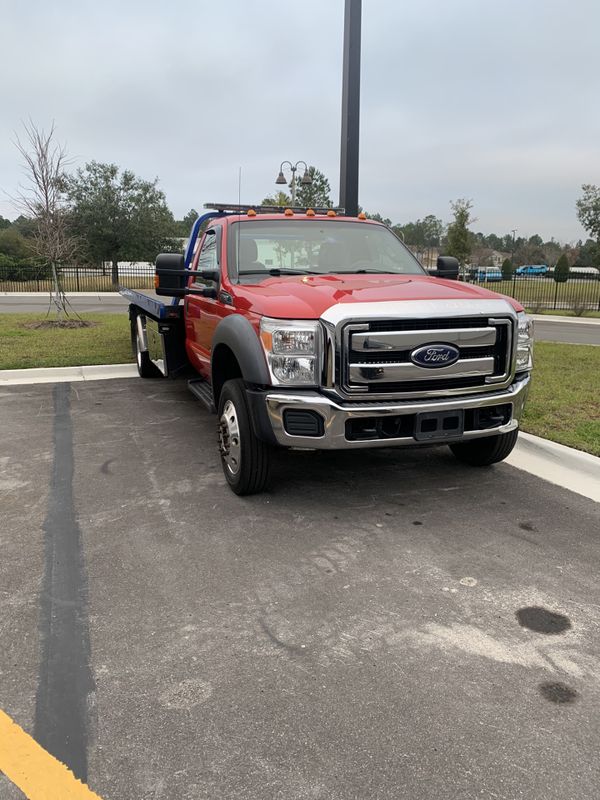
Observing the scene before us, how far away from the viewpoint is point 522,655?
274cm

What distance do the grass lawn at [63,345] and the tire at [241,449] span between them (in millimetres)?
6022

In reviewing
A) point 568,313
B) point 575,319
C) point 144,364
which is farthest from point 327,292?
point 568,313

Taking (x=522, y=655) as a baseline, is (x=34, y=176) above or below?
above

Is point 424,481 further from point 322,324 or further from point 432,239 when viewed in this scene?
point 432,239

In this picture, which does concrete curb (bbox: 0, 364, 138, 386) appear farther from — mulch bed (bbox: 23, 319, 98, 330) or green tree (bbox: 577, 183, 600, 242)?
green tree (bbox: 577, 183, 600, 242)

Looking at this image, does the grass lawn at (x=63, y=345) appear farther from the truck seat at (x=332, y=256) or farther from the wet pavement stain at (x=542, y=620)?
the wet pavement stain at (x=542, y=620)

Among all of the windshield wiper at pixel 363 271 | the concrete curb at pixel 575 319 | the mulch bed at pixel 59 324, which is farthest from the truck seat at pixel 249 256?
the concrete curb at pixel 575 319

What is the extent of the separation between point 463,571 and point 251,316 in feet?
6.86

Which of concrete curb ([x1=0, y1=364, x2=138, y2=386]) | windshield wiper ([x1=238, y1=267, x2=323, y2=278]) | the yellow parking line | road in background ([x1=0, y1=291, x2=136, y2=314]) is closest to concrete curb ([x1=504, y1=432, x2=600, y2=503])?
windshield wiper ([x1=238, y1=267, x2=323, y2=278])

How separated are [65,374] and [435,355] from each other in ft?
22.6

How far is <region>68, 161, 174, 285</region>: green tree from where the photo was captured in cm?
4191

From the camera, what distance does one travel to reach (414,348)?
396 centimetres

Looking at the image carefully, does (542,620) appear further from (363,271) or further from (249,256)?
(249,256)

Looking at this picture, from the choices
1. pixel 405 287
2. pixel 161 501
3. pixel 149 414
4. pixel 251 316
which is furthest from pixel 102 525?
pixel 149 414
